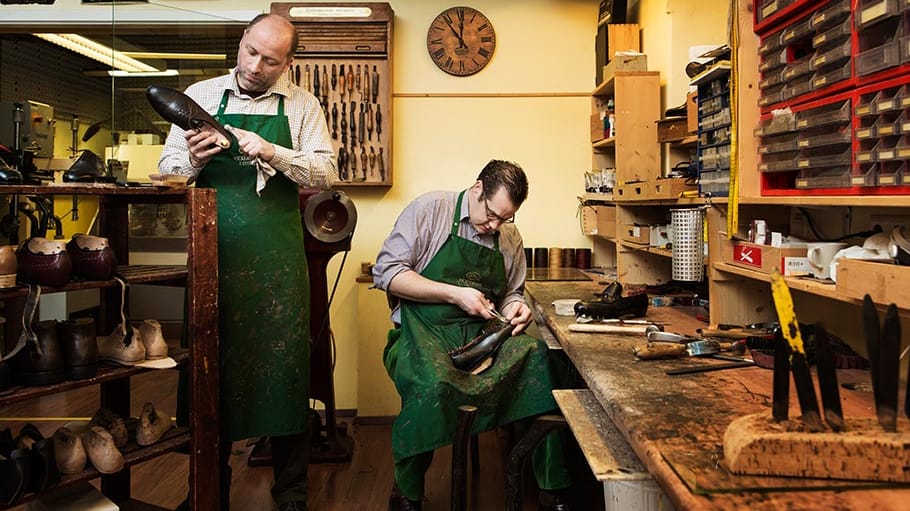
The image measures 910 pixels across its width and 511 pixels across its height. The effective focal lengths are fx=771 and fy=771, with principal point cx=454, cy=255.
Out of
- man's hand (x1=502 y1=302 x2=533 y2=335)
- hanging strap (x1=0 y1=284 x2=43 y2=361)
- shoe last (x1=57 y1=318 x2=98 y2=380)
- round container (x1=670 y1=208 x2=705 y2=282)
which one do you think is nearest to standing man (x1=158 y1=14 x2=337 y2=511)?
shoe last (x1=57 y1=318 x2=98 y2=380)

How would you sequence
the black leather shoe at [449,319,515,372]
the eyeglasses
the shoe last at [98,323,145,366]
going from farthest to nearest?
the eyeglasses, the black leather shoe at [449,319,515,372], the shoe last at [98,323,145,366]

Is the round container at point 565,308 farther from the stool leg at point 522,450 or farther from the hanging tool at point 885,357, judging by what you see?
the hanging tool at point 885,357

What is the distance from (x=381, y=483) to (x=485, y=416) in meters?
1.25

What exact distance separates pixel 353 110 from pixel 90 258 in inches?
95.8

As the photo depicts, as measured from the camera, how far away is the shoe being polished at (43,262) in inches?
Answer: 82.4

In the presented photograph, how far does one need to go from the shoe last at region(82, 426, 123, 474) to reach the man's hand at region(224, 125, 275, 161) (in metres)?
0.96

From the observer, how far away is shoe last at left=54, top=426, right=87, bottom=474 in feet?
7.11

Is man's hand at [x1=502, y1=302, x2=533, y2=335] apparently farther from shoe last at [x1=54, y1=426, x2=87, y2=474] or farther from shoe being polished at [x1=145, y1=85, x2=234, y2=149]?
shoe last at [x1=54, y1=426, x2=87, y2=474]

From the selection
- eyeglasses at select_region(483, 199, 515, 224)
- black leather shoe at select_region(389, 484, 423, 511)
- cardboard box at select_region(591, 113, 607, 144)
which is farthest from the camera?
cardboard box at select_region(591, 113, 607, 144)

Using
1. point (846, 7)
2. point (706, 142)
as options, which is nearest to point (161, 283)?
point (706, 142)

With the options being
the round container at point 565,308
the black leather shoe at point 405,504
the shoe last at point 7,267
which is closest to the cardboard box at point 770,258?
the round container at point 565,308

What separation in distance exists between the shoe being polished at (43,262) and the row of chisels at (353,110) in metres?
2.40

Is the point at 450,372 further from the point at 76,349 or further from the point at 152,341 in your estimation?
the point at 76,349

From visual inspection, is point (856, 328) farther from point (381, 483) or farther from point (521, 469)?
point (381, 483)
